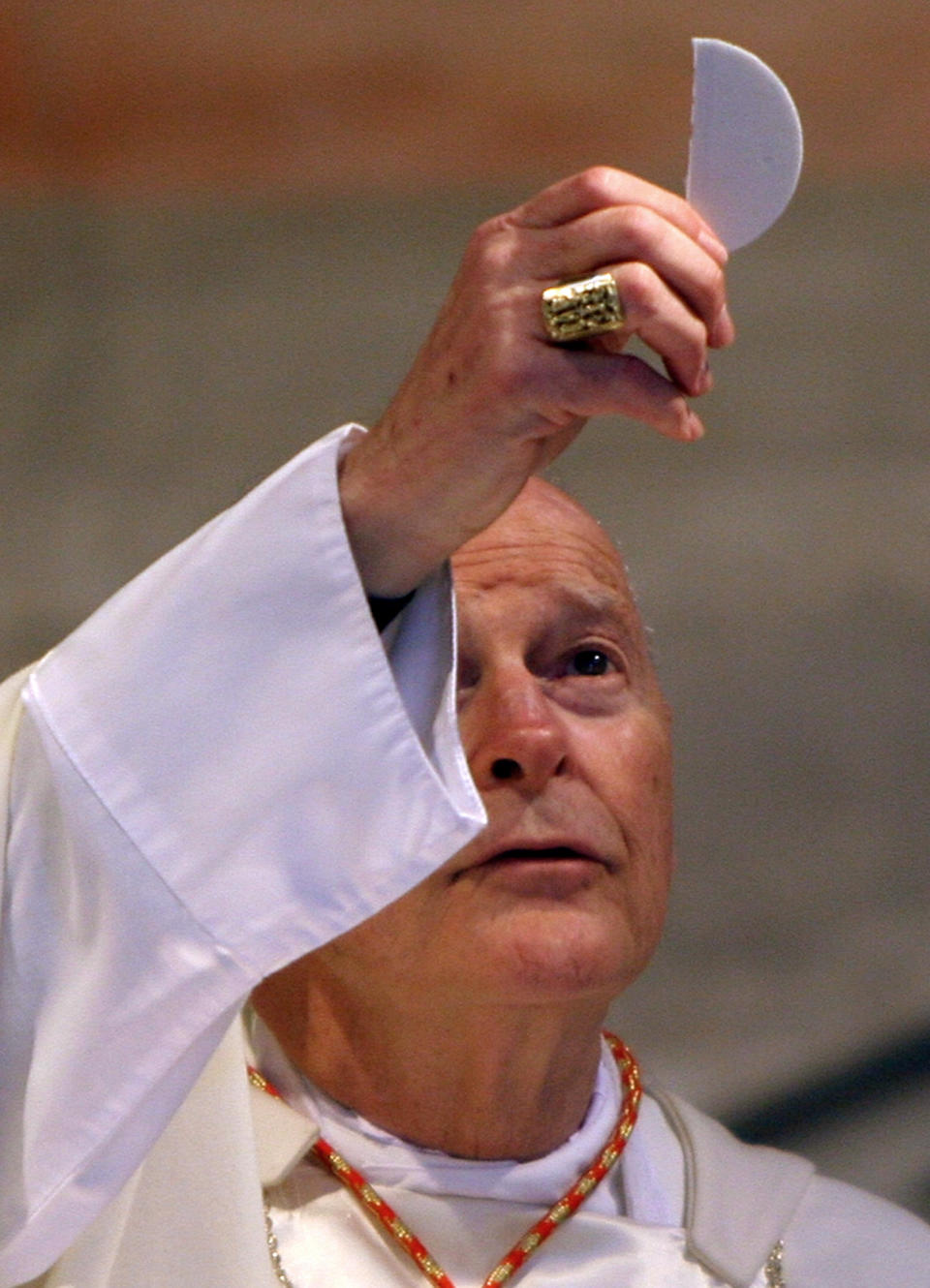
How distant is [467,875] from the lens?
73.2 inches

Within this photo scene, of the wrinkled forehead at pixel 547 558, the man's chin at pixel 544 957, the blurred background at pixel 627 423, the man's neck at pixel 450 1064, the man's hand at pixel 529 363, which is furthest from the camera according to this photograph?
the blurred background at pixel 627 423

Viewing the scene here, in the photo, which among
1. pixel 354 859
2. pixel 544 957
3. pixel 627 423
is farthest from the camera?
pixel 627 423

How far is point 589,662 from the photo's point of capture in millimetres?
2102

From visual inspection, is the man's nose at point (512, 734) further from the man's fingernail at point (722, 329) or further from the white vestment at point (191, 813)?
the man's fingernail at point (722, 329)

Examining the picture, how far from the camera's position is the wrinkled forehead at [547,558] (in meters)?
2.05

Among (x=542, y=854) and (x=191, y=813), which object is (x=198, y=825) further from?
(x=542, y=854)

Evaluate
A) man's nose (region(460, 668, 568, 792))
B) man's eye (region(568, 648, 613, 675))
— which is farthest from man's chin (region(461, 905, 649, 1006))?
man's eye (region(568, 648, 613, 675))

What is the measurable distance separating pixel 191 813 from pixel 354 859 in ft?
0.41

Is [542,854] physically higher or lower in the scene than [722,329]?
lower

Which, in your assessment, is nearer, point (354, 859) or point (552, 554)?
point (354, 859)

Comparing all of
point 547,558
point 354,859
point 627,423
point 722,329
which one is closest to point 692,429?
point 722,329

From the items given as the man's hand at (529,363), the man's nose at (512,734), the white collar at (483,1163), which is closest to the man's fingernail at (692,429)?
the man's hand at (529,363)

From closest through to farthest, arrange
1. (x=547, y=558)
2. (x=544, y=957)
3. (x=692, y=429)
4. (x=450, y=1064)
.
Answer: (x=692, y=429) → (x=544, y=957) → (x=450, y=1064) → (x=547, y=558)

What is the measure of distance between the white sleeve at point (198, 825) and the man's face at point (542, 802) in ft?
1.33
